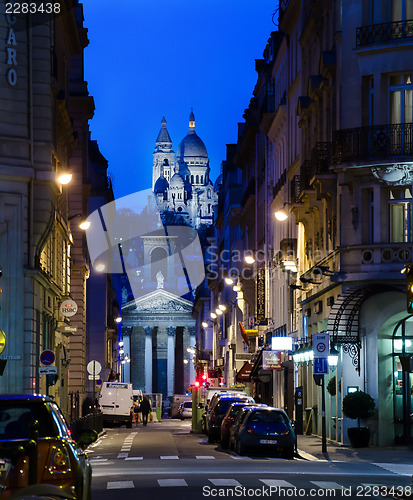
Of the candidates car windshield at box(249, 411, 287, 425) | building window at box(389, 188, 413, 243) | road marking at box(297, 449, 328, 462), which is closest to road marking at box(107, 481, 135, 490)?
road marking at box(297, 449, 328, 462)

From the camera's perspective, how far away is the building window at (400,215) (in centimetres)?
3195

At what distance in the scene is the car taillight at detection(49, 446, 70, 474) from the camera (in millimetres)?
10781

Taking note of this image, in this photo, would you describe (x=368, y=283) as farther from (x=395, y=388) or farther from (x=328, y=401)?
(x=328, y=401)

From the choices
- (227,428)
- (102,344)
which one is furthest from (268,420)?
(102,344)

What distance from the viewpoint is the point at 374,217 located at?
3228cm

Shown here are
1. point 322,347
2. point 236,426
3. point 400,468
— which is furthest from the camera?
point 236,426

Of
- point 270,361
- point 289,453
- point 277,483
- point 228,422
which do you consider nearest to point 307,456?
point 289,453

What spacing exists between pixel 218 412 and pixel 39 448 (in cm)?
2811

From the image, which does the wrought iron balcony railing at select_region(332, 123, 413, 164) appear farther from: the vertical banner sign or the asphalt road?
the vertical banner sign

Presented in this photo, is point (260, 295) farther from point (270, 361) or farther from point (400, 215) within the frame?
point (400, 215)

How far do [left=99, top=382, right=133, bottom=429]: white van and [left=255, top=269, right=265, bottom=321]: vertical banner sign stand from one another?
8078mm

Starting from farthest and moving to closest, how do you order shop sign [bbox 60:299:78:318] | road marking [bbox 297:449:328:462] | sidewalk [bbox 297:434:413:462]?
shop sign [bbox 60:299:78:318]
road marking [bbox 297:449:328:462]
sidewalk [bbox 297:434:413:462]

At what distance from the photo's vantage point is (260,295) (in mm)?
61250

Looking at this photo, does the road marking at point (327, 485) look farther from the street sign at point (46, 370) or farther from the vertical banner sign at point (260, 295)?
the vertical banner sign at point (260, 295)
